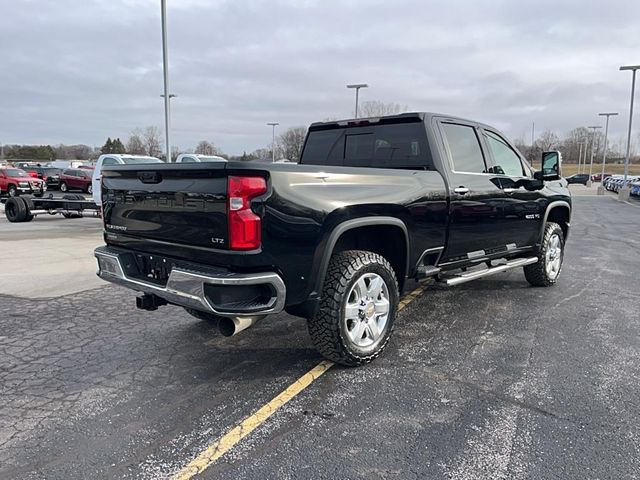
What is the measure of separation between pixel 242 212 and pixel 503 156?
12.6ft

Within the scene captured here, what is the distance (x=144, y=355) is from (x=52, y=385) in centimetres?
74

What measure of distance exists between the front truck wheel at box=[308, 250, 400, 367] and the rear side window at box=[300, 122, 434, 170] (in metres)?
1.31

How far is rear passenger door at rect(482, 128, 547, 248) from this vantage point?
5.50 metres

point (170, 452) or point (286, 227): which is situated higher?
point (286, 227)

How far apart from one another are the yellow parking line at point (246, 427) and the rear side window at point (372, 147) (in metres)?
2.10

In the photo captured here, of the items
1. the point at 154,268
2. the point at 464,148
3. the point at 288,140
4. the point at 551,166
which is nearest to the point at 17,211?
the point at 154,268

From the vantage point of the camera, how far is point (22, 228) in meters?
13.1

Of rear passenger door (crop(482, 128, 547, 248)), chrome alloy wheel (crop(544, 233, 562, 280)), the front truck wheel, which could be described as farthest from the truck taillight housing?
chrome alloy wheel (crop(544, 233, 562, 280))

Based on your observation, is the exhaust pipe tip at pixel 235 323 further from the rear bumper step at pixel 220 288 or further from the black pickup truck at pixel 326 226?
the rear bumper step at pixel 220 288

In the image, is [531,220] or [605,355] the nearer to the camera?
[605,355]

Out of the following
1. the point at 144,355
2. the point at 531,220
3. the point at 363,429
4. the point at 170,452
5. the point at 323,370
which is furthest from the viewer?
the point at 531,220

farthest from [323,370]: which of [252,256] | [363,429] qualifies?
[252,256]

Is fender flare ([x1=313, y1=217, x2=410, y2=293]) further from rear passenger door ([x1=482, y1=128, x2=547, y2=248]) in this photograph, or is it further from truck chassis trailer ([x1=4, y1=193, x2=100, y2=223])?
truck chassis trailer ([x1=4, y1=193, x2=100, y2=223])

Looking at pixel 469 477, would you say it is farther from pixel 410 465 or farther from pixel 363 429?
pixel 363 429
